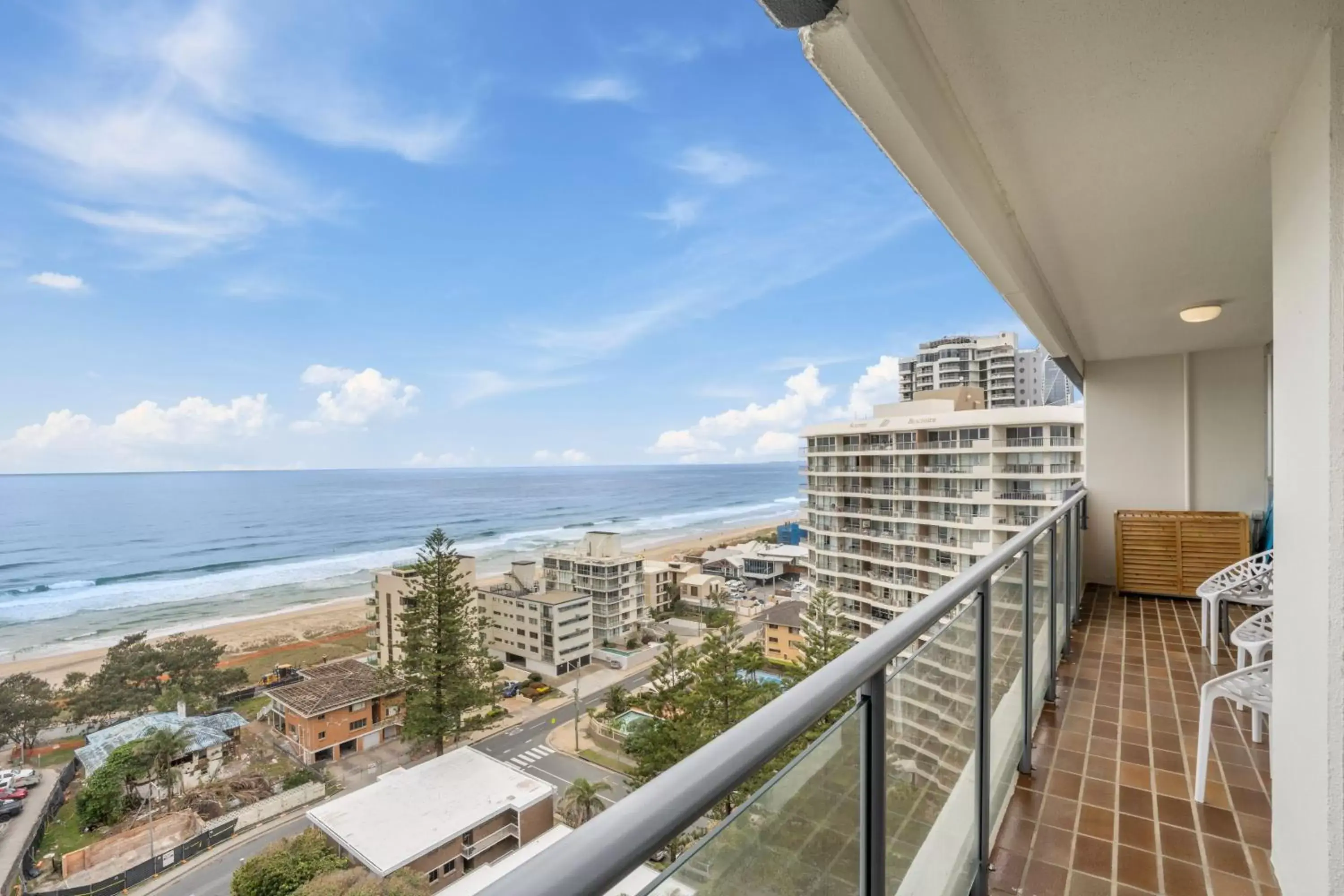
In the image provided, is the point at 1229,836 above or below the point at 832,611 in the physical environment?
above

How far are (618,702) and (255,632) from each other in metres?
13.7

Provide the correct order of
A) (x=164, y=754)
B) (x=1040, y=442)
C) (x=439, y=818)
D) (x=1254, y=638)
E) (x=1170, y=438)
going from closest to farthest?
(x=1254, y=638) → (x=1170, y=438) → (x=439, y=818) → (x=164, y=754) → (x=1040, y=442)

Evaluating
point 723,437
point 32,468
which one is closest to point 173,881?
point 32,468

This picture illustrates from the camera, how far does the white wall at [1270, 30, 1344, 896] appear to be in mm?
1132

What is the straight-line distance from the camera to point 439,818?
29.0 feet

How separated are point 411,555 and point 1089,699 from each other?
2961 cm

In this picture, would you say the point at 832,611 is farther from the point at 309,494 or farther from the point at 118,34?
the point at 309,494

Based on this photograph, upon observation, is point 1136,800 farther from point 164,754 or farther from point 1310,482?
point 164,754

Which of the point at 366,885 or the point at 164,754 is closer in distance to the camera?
the point at 366,885

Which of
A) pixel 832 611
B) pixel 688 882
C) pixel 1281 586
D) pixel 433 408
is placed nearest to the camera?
pixel 688 882

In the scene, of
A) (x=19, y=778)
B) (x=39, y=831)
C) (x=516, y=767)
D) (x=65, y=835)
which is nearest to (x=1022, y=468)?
(x=516, y=767)

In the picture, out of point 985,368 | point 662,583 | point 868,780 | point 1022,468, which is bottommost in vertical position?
point 662,583

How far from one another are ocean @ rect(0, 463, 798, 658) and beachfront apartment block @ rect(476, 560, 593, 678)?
693cm

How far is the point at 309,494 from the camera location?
141ft
